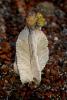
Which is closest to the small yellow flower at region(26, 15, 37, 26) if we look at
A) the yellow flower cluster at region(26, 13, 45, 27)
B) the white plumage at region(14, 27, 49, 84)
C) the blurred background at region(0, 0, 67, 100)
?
the yellow flower cluster at region(26, 13, 45, 27)

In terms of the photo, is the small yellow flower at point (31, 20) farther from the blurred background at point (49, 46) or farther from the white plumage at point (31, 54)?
the blurred background at point (49, 46)

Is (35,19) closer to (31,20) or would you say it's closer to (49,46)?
(31,20)

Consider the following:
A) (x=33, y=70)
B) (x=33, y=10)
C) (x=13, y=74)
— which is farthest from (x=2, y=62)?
(x=33, y=10)

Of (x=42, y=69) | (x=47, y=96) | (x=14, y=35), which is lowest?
(x=47, y=96)

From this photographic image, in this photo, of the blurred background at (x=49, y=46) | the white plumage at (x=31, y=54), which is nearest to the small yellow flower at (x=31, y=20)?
the white plumage at (x=31, y=54)

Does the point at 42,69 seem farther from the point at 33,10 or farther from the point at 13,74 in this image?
the point at 33,10

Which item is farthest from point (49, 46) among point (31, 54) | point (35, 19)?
point (35, 19)

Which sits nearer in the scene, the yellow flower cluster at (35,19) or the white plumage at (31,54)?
the yellow flower cluster at (35,19)

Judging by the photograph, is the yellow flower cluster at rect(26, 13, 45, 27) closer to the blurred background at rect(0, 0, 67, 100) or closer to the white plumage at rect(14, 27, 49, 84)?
the white plumage at rect(14, 27, 49, 84)
